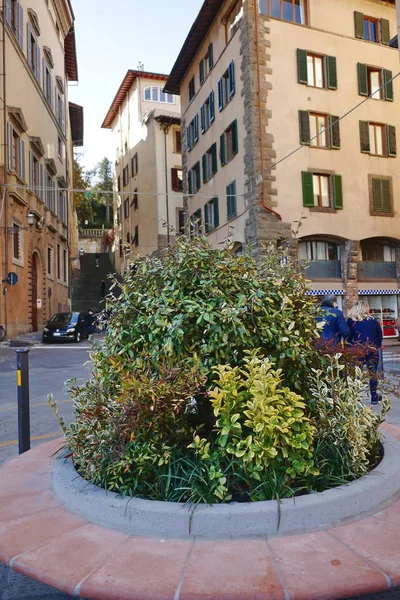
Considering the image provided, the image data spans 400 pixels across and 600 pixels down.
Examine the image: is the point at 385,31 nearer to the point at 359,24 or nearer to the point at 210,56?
the point at 359,24

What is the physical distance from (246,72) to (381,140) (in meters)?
7.02

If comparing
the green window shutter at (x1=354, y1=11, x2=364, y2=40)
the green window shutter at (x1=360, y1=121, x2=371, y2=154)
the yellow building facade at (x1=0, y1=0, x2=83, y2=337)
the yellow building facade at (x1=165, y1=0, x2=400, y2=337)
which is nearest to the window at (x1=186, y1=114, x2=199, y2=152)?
the yellow building facade at (x1=165, y1=0, x2=400, y2=337)

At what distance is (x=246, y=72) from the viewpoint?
21.1 m

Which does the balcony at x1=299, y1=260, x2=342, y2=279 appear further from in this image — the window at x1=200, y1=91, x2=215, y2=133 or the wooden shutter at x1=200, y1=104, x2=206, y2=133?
the wooden shutter at x1=200, y1=104, x2=206, y2=133

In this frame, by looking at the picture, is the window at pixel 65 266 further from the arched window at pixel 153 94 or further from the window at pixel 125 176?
the arched window at pixel 153 94

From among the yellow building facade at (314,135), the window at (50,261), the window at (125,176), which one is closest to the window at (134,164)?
the window at (125,176)

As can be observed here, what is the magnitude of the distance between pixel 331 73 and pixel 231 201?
6.82m

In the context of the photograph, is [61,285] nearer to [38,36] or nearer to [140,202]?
[140,202]

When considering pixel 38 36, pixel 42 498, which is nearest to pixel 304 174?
pixel 38 36

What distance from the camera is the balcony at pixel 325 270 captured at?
73.7ft

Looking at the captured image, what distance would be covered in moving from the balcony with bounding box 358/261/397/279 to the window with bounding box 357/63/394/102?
291 inches

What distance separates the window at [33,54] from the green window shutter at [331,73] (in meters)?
14.3

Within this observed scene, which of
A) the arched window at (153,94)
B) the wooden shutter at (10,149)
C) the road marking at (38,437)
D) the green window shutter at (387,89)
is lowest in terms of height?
the road marking at (38,437)

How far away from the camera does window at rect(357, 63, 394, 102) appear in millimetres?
22922
